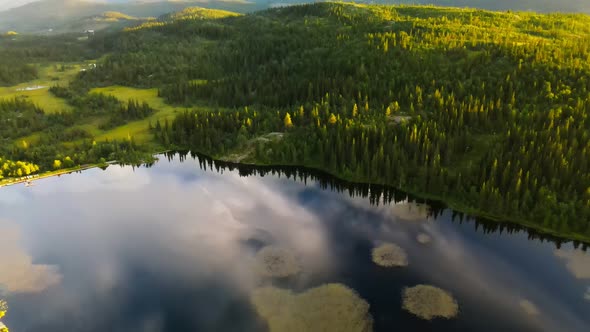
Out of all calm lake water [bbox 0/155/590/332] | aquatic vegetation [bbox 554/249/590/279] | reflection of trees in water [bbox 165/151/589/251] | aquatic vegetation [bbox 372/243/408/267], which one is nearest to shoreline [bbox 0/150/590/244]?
reflection of trees in water [bbox 165/151/589/251]

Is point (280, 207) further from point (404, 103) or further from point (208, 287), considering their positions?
point (404, 103)

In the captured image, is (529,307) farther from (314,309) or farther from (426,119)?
(426,119)

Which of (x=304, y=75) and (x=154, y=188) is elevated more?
(x=304, y=75)

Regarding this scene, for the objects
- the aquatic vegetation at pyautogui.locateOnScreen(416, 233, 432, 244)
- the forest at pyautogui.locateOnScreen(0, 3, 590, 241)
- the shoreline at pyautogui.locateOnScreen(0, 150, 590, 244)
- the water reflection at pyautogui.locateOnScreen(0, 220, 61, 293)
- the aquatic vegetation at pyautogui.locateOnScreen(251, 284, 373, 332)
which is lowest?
the water reflection at pyautogui.locateOnScreen(0, 220, 61, 293)

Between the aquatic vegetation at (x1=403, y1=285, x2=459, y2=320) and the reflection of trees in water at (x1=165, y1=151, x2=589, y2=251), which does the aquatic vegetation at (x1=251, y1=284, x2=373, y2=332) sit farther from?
the reflection of trees in water at (x1=165, y1=151, x2=589, y2=251)

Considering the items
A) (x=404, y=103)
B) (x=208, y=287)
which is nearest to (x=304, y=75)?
(x=404, y=103)

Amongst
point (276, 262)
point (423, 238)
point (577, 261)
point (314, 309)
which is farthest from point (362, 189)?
point (314, 309)
